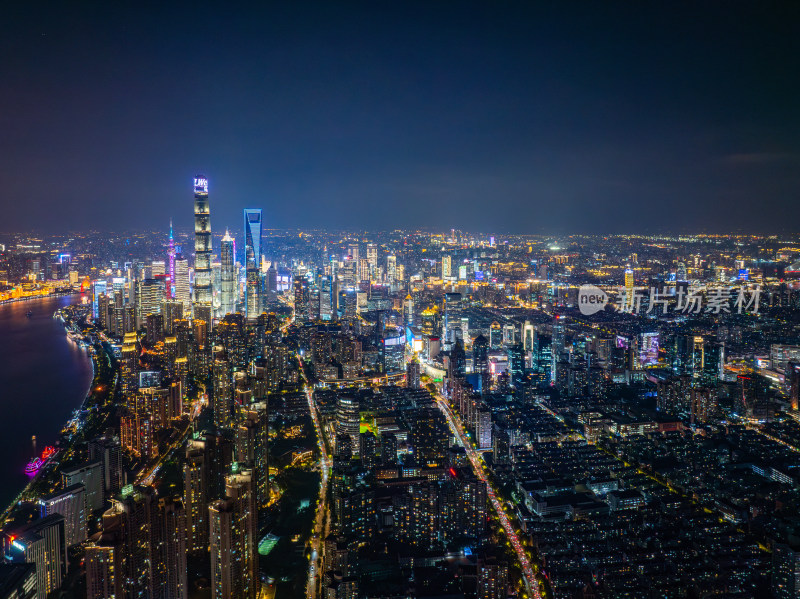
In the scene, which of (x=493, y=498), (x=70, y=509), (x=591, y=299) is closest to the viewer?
(x=70, y=509)

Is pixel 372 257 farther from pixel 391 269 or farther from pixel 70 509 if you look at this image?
pixel 70 509

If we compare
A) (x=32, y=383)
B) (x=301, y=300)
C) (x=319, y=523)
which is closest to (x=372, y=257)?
(x=301, y=300)

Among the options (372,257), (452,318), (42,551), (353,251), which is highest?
(353,251)

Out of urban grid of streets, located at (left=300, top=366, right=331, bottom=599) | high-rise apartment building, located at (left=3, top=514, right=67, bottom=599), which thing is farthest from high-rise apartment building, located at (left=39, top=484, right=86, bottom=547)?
urban grid of streets, located at (left=300, top=366, right=331, bottom=599)

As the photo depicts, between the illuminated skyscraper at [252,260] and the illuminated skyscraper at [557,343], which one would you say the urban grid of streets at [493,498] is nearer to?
the illuminated skyscraper at [557,343]

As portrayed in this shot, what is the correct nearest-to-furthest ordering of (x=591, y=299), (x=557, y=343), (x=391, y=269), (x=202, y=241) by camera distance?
(x=557, y=343)
(x=591, y=299)
(x=202, y=241)
(x=391, y=269)

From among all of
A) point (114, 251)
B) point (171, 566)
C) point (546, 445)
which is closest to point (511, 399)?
point (546, 445)

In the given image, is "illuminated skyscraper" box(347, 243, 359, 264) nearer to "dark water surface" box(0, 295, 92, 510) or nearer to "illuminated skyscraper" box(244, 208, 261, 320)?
"illuminated skyscraper" box(244, 208, 261, 320)
